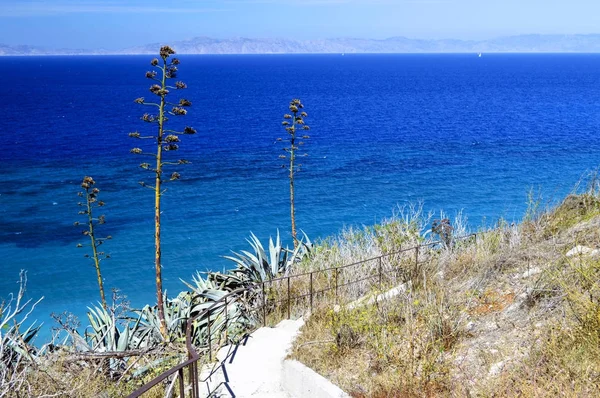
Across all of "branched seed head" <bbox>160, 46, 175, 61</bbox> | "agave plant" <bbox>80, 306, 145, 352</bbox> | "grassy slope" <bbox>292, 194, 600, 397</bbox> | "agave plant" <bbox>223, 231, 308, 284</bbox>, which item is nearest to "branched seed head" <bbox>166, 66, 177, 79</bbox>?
"branched seed head" <bbox>160, 46, 175, 61</bbox>

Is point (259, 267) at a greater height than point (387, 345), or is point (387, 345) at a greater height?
point (387, 345)

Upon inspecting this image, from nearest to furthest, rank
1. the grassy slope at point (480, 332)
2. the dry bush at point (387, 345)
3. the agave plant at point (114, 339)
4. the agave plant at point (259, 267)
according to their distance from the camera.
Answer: the grassy slope at point (480, 332), the dry bush at point (387, 345), the agave plant at point (114, 339), the agave plant at point (259, 267)

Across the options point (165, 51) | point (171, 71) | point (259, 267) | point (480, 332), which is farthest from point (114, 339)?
point (480, 332)

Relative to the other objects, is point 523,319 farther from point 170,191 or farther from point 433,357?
point 170,191

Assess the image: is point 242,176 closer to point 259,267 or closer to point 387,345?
point 259,267

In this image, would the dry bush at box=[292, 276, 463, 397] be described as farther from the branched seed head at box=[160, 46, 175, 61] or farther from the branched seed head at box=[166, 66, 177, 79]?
the branched seed head at box=[160, 46, 175, 61]

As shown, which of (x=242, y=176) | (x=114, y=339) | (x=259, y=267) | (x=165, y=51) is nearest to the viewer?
(x=114, y=339)

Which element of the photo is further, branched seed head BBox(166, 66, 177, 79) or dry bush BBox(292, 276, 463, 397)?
branched seed head BBox(166, 66, 177, 79)

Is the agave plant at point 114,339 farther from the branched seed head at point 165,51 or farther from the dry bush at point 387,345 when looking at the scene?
the branched seed head at point 165,51

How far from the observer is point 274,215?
25.9 metres

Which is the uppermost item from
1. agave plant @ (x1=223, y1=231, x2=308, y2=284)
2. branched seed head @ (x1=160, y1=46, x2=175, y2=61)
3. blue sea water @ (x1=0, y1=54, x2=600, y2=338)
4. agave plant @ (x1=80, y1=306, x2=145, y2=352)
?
branched seed head @ (x1=160, y1=46, x2=175, y2=61)

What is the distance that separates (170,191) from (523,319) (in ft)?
80.2

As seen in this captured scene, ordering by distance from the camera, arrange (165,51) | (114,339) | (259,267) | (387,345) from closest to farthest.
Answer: (387,345) < (114,339) < (165,51) < (259,267)

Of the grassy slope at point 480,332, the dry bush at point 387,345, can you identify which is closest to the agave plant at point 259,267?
the grassy slope at point 480,332
